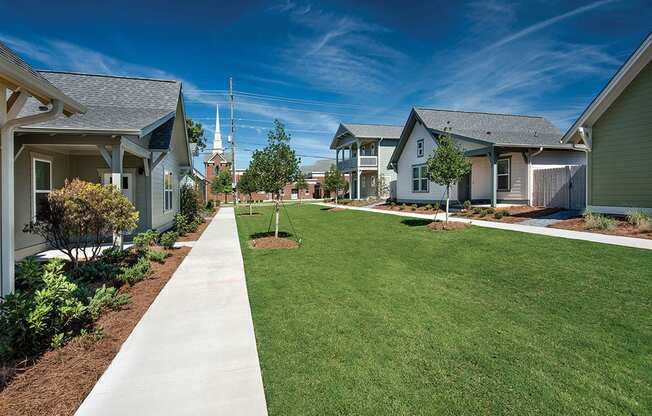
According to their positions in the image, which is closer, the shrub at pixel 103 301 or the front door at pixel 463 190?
the shrub at pixel 103 301

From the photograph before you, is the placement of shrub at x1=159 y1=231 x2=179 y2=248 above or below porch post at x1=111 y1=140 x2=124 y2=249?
below

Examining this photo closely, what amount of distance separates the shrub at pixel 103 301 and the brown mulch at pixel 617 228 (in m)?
12.3

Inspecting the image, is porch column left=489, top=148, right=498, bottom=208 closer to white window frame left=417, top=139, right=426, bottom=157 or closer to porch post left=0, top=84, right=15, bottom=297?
white window frame left=417, top=139, right=426, bottom=157

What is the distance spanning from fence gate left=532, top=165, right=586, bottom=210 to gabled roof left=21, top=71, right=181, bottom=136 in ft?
54.9

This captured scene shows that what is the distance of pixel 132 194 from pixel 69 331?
9.09 m

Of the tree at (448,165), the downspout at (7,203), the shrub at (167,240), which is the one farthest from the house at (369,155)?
the downspout at (7,203)

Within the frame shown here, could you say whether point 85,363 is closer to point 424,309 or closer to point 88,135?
point 424,309

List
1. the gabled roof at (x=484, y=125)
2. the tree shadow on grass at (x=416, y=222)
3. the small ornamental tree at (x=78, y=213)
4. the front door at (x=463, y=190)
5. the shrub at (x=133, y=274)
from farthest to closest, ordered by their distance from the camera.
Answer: the front door at (x=463, y=190) → the gabled roof at (x=484, y=125) → the tree shadow on grass at (x=416, y=222) → the shrub at (x=133, y=274) → the small ornamental tree at (x=78, y=213)

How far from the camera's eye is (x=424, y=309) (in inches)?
196

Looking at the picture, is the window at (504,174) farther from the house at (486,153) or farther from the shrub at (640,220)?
the shrub at (640,220)

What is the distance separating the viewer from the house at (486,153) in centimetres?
1755

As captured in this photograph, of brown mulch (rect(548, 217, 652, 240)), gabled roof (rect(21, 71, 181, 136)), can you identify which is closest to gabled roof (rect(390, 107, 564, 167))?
brown mulch (rect(548, 217, 652, 240))

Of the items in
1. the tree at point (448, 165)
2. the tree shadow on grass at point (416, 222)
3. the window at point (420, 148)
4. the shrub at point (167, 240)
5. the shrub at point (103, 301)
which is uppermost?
the window at point (420, 148)

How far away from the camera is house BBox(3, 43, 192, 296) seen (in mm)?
8766
